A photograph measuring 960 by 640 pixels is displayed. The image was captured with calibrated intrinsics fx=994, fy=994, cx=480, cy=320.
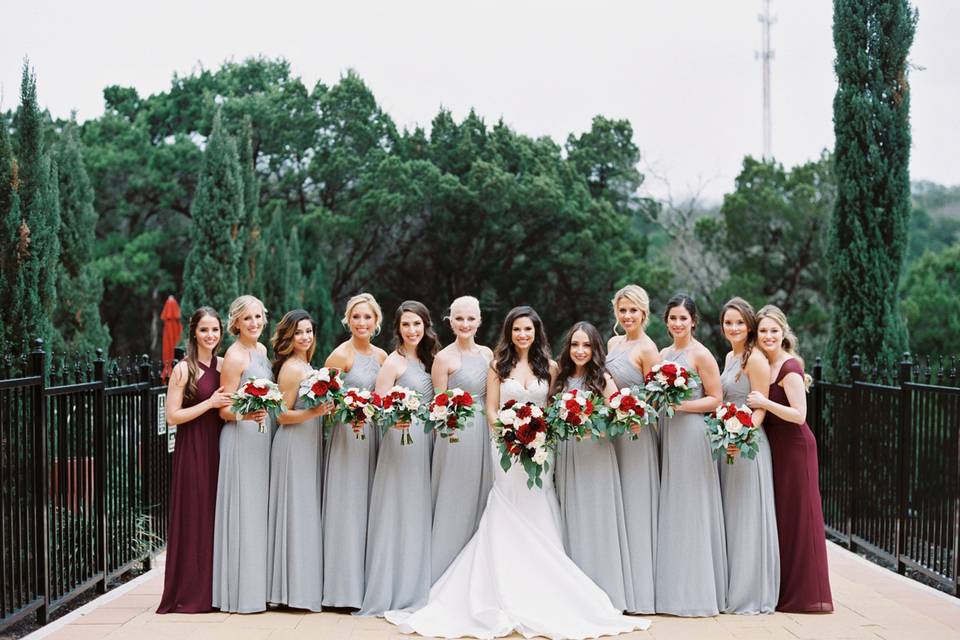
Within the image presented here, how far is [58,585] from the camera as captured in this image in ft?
22.6

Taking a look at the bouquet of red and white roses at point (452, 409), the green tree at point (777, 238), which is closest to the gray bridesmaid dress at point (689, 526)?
the bouquet of red and white roses at point (452, 409)

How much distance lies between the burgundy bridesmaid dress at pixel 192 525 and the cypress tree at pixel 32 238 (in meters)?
2.72

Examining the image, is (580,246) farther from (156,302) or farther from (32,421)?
(32,421)

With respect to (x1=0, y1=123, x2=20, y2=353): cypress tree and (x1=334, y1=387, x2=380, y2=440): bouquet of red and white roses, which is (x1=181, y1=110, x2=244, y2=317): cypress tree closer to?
(x1=0, y1=123, x2=20, y2=353): cypress tree

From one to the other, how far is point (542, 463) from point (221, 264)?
15.8 m

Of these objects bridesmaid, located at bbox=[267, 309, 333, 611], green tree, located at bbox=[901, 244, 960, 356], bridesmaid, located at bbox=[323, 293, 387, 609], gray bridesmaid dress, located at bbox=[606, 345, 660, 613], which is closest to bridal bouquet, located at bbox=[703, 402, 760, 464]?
gray bridesmaid dress, located at bbox=[606, 345, 660, 613]

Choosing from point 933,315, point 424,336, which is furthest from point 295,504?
point 933,315

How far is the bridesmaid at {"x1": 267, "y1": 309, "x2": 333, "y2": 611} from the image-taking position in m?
6.96

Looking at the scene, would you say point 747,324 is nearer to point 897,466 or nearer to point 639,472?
point 639,472

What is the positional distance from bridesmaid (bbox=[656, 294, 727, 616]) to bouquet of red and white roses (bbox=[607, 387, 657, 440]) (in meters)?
0.48

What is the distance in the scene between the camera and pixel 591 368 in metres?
7.00

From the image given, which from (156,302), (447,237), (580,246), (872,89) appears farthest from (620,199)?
(872,89)

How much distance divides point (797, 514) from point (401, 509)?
2826 mm

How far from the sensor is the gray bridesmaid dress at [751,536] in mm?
6992
